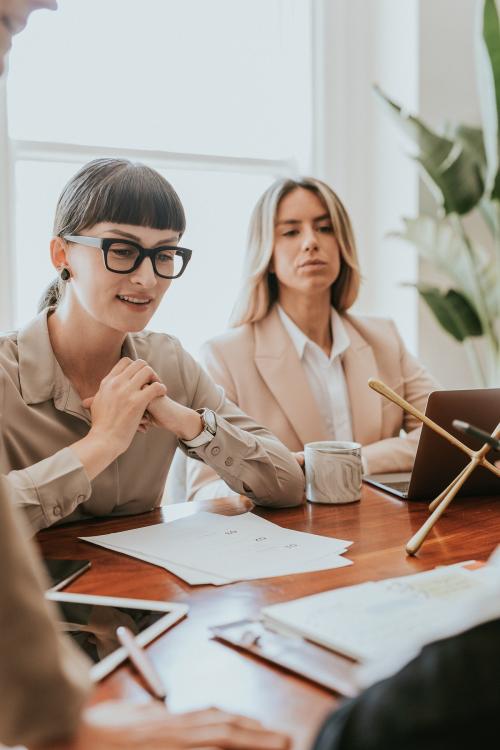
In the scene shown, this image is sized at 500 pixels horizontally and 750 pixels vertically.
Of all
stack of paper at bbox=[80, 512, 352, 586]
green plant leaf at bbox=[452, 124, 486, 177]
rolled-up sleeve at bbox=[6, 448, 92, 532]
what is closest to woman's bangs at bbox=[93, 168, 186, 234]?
rolled-up sleeve at bbox=[6, 448, 92, 532]


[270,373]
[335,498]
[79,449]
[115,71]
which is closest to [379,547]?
[335,498]

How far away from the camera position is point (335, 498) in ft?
5.08

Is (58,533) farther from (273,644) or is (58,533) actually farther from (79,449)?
(273,644)

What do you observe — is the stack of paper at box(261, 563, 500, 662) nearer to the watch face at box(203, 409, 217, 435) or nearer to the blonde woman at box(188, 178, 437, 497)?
the watch face at box(203, 409, 217, 435)

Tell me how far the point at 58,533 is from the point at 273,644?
635 millimetres

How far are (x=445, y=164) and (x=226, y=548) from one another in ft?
6.88

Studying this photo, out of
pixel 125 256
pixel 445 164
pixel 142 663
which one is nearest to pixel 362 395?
pixel 445 164

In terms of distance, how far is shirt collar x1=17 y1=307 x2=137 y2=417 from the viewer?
1.50m

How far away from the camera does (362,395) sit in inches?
96.3

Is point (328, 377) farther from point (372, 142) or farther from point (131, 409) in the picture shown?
point (372, 142)

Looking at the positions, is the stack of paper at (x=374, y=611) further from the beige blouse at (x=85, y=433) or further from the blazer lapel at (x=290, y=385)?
the blazer lapel at (x=290, y=385)

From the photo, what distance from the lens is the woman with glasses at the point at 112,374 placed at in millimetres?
1496

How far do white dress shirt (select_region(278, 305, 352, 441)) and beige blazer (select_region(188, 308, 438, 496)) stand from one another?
2cm

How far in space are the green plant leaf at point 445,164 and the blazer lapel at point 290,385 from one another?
98cm
